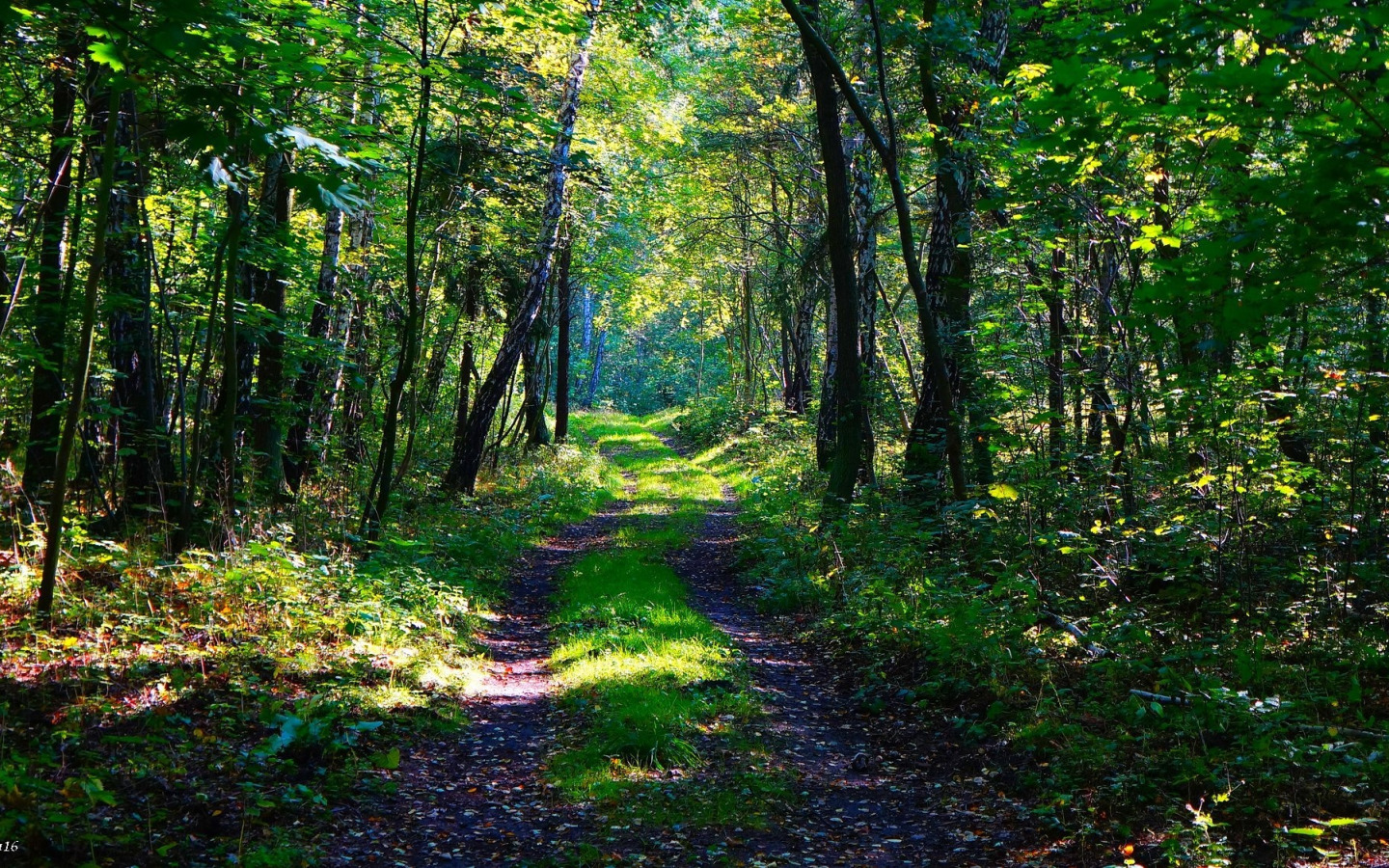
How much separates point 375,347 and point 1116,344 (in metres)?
10.5

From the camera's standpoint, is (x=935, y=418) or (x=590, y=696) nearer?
(x=590, y=696)

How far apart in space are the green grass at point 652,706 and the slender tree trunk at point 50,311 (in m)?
4.80

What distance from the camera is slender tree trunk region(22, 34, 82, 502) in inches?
249

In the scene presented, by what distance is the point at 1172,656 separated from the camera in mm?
5559

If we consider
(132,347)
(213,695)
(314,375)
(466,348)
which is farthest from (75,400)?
(466,348)

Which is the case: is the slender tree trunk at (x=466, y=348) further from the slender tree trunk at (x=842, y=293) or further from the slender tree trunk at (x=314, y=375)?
the slender tree trunk at (x=842, y=293)

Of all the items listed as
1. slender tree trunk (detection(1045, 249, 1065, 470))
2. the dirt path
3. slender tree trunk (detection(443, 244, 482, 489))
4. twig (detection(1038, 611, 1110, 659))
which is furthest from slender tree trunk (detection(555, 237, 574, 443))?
twig (detection(1038, 611, 1110, 659))

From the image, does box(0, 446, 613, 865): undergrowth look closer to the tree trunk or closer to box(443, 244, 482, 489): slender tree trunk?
the tree trunk

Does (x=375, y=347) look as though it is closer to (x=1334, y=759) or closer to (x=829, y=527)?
(x=829, y=527)

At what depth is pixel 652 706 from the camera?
5.97 metres

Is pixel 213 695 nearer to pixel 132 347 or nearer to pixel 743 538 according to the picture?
pixel 132 347

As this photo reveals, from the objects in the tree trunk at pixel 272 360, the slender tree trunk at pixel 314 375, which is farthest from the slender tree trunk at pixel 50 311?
the slender tree trunk at pixel 314 375

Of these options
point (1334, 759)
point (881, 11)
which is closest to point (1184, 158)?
point (881, 11)

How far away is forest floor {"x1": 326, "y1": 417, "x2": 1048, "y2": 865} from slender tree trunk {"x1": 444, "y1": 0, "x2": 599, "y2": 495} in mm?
6397
